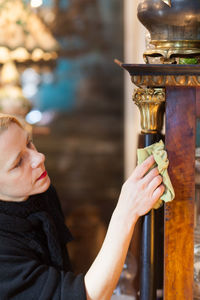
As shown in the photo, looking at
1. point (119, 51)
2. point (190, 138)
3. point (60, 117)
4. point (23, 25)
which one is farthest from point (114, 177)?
point (190, 138)

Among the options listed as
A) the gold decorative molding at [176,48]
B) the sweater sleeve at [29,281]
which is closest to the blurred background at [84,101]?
the sweater sleeve at [29,281]

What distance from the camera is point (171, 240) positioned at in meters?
0.98

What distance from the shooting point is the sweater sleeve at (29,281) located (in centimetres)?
95

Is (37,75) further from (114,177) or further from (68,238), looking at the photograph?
(68,238)

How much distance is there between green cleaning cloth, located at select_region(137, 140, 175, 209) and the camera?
3.07ft

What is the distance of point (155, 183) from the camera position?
940 millimetres

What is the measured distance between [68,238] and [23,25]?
2195 mm

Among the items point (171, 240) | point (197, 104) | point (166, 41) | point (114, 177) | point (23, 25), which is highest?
point (23, 25)

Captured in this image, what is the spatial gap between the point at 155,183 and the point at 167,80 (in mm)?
223

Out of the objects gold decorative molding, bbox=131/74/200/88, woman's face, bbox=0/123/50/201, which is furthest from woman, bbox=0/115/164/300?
gold decorative molding, bbox=131/74/200/88

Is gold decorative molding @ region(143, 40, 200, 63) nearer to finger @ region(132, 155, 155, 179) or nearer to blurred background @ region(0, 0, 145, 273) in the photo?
finger @ region(132, 155, 155, 179)

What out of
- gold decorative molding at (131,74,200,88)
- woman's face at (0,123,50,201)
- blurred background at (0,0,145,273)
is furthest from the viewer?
blurred background at (0,0,145,273)

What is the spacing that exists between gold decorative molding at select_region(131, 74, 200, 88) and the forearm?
294mm

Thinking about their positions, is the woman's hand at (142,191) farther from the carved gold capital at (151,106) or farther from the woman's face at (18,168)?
Result: the woman's face at (18,168)
